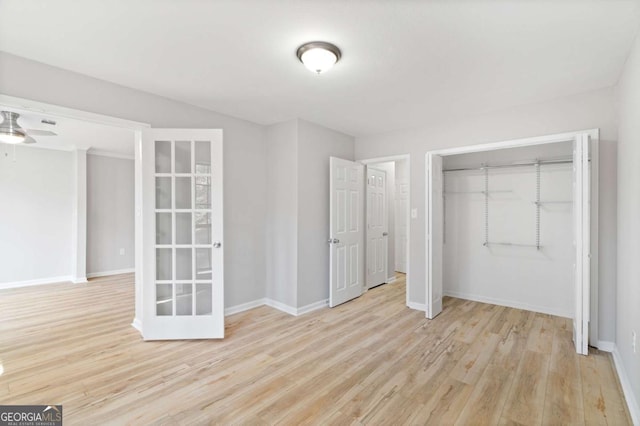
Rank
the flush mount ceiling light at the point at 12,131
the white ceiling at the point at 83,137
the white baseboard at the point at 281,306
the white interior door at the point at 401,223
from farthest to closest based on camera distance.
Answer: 1. the white interior door at the point at 401,223
2. the white ceiling at the point at 83,137
3. the white baseboard at the point at 281,306
4. the flush mount ceiling light at the point at 12,131

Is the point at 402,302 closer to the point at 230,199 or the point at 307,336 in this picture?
the point at 307,336

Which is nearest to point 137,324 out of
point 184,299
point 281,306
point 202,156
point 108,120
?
point 184,299

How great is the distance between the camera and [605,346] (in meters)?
2.88

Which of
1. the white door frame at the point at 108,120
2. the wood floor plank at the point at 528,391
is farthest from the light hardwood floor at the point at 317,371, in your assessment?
the white door frame at the point at 108,120

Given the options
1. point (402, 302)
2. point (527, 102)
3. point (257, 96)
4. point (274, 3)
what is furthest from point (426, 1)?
point (402, 302)

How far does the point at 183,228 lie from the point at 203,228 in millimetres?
200

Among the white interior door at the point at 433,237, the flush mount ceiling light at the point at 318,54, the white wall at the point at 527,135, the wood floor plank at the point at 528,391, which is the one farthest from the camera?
the white interior door at the point at 433,237

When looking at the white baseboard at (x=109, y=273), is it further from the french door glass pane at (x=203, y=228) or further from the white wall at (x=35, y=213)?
the french door glass pane at (x=203, y=228)

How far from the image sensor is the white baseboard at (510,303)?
3.84 metres

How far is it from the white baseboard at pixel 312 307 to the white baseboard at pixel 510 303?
6.52ft

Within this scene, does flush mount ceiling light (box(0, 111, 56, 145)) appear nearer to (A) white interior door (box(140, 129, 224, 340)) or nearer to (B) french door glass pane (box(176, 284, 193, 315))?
(A) white interior door (box(140, 129, 224, 340))

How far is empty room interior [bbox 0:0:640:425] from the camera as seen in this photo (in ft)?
6.59

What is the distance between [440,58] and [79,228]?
6456 millimetres

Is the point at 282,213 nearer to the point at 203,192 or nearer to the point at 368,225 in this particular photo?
the point at 203,192
